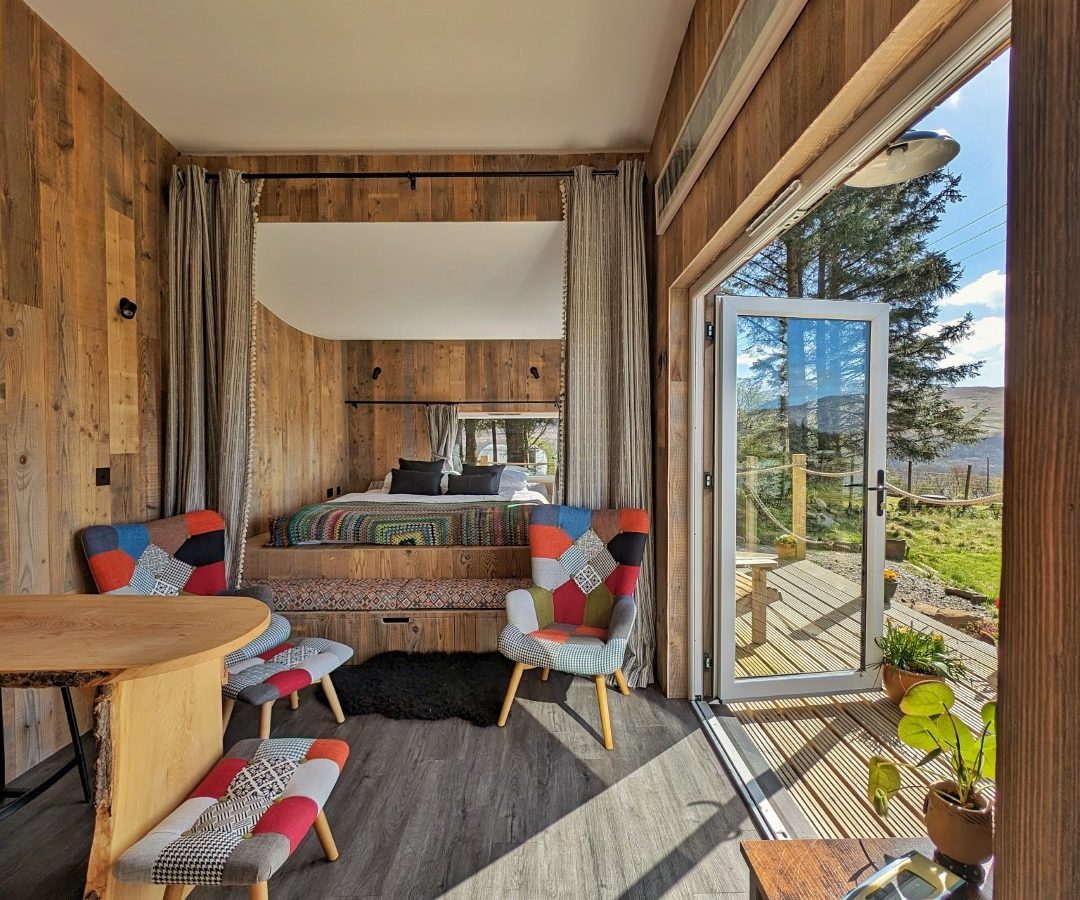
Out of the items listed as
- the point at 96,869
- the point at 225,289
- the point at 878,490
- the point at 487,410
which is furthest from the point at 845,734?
the point at 487,410

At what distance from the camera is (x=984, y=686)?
171 cm

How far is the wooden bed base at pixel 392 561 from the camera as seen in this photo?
9.42ft

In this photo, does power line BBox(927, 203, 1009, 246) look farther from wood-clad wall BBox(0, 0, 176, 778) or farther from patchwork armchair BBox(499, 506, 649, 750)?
wood-clad wall BBox(0, 0, 176, 778)

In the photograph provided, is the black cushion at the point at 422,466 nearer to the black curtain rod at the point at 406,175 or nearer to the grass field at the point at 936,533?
the black curtain rod at the point at 406,175

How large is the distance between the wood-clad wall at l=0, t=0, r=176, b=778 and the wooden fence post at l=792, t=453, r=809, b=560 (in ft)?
→ 10.5

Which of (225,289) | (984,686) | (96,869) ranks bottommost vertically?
(96,869)

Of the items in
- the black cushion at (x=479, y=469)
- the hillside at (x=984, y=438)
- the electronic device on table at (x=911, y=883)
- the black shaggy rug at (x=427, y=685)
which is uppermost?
the hillside at (x=984, y=438)

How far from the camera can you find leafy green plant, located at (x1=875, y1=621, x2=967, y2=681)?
1877mm

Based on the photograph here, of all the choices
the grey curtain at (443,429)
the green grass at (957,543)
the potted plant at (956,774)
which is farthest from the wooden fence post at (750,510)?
the grey curtain at (443,429)

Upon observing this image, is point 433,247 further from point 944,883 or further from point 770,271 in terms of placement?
point 944,883

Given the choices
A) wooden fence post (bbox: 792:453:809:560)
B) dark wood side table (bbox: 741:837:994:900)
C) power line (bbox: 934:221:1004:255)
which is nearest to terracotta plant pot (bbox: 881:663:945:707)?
wooden fence post (bbox: 792:453:809:560)

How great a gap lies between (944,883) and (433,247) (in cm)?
315

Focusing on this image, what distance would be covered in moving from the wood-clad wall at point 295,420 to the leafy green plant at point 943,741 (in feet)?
12.9

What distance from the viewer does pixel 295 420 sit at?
4.60 m
